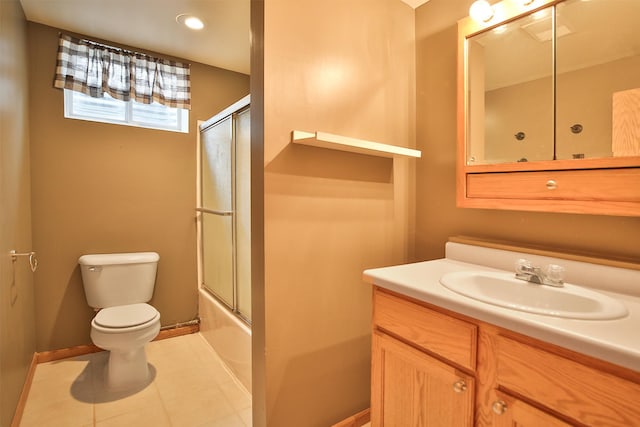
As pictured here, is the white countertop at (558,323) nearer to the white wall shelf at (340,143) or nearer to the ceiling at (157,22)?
the white wall shelf at (340,143)

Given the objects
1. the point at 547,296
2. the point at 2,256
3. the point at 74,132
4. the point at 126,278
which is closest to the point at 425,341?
the point at 547,296

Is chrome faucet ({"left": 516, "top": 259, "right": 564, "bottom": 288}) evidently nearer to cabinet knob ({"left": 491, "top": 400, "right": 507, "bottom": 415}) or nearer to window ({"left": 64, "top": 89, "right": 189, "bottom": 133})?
cabinet knob ({"left": 491, "top": 400, "right": 507, "bottom": 415})

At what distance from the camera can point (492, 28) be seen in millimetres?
1413

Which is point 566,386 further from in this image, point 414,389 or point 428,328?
point 414,389

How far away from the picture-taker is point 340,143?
129cm

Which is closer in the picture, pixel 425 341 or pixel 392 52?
pixel 425 341

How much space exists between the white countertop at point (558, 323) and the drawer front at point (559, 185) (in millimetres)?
285

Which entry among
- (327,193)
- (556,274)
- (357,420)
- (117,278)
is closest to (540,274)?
(556,274)

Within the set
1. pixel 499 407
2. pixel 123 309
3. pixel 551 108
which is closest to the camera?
pixel 499 407

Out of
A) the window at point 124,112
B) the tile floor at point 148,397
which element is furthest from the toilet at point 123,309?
the window at point 124,112

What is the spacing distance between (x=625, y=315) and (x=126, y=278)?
2.66 metres

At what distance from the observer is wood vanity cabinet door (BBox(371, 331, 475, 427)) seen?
37.5 inches

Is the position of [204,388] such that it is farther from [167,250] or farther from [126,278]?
[167,250]

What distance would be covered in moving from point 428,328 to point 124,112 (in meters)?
2.64
